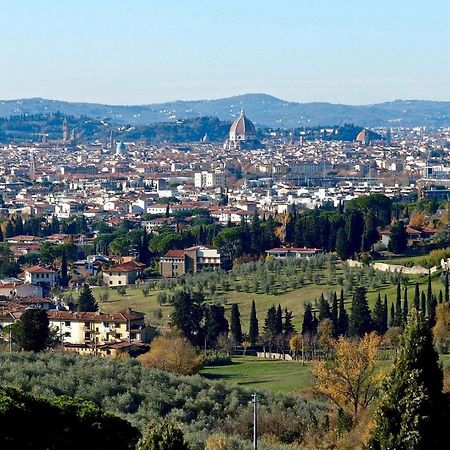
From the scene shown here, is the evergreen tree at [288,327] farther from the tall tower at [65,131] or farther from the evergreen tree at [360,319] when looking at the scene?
the tall tower at [65,131]

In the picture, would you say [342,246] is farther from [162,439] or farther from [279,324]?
[162,439]

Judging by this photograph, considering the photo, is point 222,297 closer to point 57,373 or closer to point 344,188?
point 57,373

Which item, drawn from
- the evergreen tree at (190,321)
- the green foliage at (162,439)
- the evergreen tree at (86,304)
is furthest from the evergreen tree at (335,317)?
the green foliage at (162,439)

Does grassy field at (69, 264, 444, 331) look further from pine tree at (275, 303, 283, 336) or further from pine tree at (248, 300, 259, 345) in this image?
pine tree at (248, 300, 259, 345)

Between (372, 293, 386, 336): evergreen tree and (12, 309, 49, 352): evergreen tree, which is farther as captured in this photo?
(372, 293, 386, 336): evergreen tree

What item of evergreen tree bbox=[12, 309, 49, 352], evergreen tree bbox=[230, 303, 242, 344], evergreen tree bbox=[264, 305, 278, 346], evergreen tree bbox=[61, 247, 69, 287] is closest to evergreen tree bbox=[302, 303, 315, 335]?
evergreen tree bbox=[264, 305, 278, 346]
